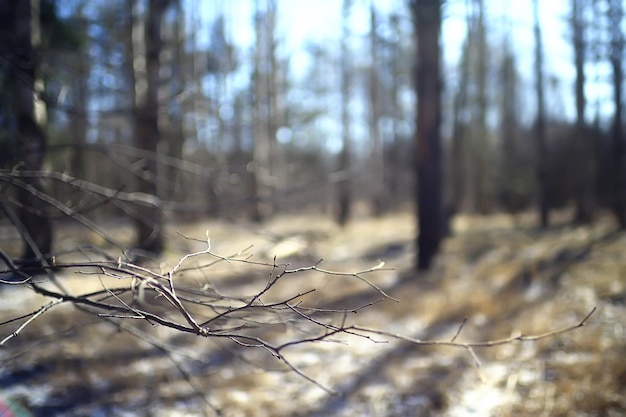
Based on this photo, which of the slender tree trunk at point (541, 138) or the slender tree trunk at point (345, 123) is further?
the slender tree trunk at point (345, 123)

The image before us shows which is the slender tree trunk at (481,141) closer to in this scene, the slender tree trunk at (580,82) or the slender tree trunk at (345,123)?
the slender tree trunk at (580,82)

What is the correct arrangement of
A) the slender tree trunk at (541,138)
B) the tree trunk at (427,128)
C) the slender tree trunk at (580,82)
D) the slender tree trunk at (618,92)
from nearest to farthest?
the tree trunk at (427,128)
the slender tree trunk at (618,92)
the slender tree trunk at (580,82)
the slender tree trunk at (541,138)

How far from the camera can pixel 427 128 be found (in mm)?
8781

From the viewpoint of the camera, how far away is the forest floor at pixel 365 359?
3.92m

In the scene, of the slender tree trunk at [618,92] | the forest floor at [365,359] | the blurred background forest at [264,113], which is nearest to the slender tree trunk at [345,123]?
the blurred background forest at [264,113]

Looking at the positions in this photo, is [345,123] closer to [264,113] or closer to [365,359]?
[264,113]

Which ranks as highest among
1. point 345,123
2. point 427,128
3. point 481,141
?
point 345,123

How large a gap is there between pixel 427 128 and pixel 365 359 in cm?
491

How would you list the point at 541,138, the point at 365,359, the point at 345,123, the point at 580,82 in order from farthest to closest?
the point at 345,123
the point at 541,138
the point at 580,82
the point at 365,359

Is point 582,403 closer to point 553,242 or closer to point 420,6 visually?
point 420,6

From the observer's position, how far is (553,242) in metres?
10.6

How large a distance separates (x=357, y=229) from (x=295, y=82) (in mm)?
12362

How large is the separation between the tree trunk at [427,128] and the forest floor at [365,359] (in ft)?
4.52

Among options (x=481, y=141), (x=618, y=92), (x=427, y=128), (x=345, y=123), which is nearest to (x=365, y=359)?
(x=427, y=128)
